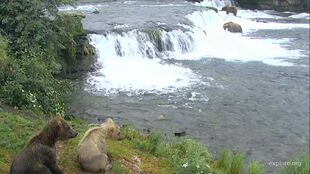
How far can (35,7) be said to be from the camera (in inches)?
594

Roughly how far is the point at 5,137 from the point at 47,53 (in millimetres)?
7049

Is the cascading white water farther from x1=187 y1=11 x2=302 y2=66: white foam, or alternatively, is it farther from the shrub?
the shrub

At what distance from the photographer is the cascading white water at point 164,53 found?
2025cm

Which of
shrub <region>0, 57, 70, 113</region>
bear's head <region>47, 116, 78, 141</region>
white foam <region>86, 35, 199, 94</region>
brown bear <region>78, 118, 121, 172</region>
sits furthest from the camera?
white foam <region>86, 35, 199, 94</region>

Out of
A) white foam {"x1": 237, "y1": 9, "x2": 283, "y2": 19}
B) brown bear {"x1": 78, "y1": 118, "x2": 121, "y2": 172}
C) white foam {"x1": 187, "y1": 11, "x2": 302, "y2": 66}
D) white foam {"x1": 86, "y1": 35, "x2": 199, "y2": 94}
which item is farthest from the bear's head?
white foam {"x1": 237, "y1": 9, "x2": 283, "y2": 19}

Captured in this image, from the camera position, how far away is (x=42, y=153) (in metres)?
6.17

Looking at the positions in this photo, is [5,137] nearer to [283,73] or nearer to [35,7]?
[35,7]

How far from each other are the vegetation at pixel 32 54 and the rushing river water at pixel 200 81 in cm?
228

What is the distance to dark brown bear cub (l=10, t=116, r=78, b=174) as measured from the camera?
596cm

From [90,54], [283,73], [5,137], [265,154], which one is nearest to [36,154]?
[5,137]

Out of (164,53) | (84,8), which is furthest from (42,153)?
(84,8)

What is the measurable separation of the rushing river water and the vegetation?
7.47ft

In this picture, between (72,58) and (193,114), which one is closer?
(193,114)

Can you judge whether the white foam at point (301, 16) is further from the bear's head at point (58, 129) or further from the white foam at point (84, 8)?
the bear's head at point (58, 129)
